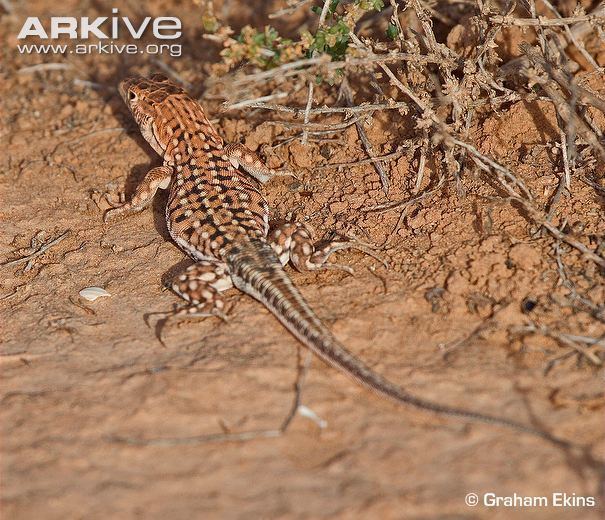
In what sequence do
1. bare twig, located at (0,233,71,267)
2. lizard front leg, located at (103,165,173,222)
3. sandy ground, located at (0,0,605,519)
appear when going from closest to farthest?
sandy ground, located at (0,0,605,519) → bare twig, located at (0,233,71,267) → lizard front leg, located at (103,165,173,222)

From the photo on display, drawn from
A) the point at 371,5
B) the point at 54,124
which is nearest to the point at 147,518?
the point at 371,5

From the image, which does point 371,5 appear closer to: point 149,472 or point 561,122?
point 561,122

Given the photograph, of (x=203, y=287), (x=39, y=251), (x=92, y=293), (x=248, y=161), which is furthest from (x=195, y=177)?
(x=39, y=251)

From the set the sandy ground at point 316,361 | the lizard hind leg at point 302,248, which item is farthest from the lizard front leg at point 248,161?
the lizard hind leg at point 302,248

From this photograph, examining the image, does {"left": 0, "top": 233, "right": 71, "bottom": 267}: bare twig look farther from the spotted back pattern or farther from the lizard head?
the lizard head

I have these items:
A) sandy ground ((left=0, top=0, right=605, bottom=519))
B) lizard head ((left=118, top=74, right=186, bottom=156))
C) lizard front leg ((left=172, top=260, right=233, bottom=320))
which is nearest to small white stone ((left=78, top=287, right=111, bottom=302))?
sandy ground ((left=0, top=0, right=605, bottom=519))
